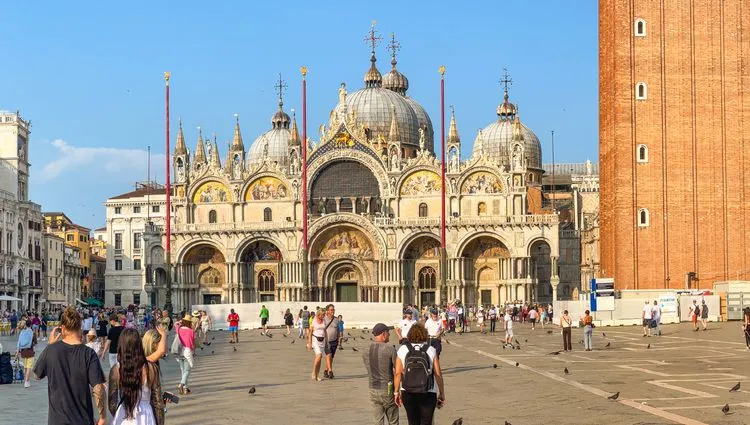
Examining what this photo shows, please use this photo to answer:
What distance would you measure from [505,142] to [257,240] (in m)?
28.2

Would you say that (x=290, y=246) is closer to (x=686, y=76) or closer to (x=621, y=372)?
(x=686, y=76)

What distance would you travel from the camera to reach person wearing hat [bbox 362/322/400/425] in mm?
14062

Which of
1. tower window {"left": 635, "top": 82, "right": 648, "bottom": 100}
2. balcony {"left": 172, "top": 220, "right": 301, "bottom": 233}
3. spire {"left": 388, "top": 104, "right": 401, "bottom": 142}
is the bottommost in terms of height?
balcony {"left": 172, "top": 220, "right": 301, "bottom": 233}

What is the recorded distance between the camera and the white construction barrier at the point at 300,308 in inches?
2365

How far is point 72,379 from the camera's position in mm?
10422

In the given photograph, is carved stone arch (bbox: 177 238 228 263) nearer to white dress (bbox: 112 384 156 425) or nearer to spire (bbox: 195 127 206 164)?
spire (bbox: 195 127 206 164)

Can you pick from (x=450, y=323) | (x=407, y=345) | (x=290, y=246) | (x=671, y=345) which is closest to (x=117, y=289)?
(x=290, y=246)

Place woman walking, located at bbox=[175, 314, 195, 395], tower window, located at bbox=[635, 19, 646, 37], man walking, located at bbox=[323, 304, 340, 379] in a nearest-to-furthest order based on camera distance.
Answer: woman walking, located at bbox=[175, 314, 195, 395]
man walking, located at bbox=[323, 304, 340, 379]
tower window, located at bbox=[635, 19, 646, 37]

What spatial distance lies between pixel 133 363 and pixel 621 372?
17.4m

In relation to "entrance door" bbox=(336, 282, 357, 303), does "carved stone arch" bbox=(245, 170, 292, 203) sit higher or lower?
higher

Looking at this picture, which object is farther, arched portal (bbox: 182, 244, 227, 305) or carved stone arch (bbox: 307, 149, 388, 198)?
arched portal (bbox: 182, 244, 227, 305)

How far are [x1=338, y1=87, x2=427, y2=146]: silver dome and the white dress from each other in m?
79.7

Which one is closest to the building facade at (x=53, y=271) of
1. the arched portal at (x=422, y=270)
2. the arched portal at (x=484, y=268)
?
the arched portal at (x=422, y=270)

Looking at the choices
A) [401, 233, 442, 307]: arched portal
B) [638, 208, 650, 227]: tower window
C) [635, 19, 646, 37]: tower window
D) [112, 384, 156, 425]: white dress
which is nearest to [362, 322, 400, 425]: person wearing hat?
[112, 384, 156, 425]: white dress
